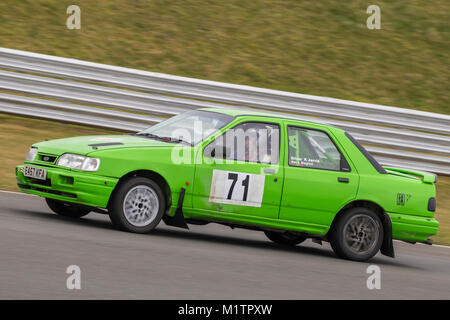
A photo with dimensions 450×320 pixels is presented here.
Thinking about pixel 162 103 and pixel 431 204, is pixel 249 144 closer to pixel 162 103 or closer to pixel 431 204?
pixel 431 204

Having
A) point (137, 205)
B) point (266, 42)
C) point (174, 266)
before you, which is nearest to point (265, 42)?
point (266, 42)

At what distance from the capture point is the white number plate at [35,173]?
8.59 metres

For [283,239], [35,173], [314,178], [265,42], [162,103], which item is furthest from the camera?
[265,42]

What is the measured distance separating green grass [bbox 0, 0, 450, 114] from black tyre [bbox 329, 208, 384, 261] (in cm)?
745

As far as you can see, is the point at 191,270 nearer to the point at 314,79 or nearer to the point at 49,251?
the point at 49,251

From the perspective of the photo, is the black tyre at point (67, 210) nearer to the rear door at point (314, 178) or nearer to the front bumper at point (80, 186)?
the front bumper at point (80, 186)

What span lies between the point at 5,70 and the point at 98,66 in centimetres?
173

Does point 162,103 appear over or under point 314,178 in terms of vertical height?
over

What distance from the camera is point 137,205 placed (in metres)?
8.56

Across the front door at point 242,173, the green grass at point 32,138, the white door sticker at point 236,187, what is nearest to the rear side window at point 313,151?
the front door at point 242,173

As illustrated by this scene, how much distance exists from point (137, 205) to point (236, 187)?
1140mm

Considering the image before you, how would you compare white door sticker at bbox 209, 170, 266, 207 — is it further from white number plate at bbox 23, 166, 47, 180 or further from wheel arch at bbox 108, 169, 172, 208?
white number plate at bbox 23, 166, 47, 180

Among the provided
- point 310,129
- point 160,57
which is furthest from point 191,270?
point 160,57

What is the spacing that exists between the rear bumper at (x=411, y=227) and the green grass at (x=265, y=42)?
7318mm
